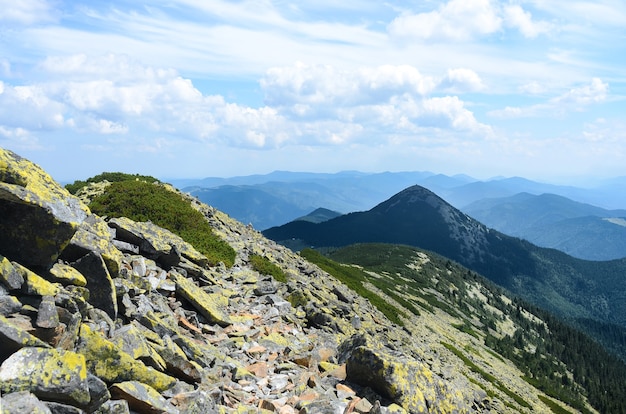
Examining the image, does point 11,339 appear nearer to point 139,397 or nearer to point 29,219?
point 139,397

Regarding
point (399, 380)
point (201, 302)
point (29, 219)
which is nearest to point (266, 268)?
point (201, 302)

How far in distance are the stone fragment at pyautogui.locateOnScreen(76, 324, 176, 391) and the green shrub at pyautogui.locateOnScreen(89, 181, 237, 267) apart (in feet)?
53.5

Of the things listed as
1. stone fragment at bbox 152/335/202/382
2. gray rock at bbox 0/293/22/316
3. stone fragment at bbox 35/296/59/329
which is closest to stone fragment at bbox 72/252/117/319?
stone fragment at bbox 152/335/202/382

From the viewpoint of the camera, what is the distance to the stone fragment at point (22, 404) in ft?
22.1

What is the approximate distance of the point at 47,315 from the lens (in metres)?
9.27

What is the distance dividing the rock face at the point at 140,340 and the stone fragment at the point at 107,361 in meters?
0.03

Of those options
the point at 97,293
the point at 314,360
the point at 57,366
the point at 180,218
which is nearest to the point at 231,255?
the point at 180,218

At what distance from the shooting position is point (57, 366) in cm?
792

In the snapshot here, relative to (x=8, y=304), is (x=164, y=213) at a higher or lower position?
lower

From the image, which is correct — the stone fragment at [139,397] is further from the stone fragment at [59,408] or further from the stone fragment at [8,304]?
the stone fragment at [8,304]

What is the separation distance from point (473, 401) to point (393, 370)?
1491 cm

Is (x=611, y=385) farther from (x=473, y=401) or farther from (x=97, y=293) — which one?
(x=97, y=293)

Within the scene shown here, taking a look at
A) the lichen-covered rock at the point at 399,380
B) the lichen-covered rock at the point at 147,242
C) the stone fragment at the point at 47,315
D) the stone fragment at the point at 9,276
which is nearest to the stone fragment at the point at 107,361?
the stone fragment at the point at 47,315

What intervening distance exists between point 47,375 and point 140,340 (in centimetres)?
341
